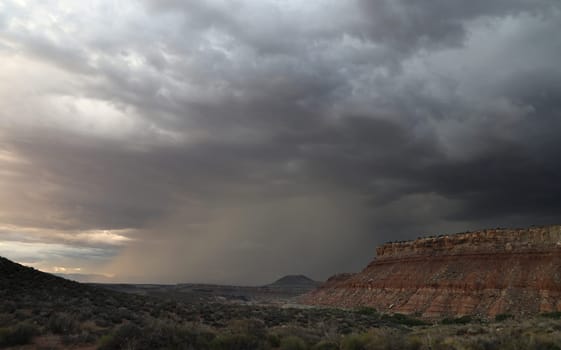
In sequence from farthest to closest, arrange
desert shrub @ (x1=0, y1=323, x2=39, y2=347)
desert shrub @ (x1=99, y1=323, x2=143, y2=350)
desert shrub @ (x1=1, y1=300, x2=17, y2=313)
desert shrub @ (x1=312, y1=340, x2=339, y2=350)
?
desert shrub @ (x1=1, y1=300, x2=17, y2=313) < desert shrub @ (x1=312, y1=340, x2=339, y2=350) < desert shrub @ (x1=0, y1=323, x2=39, y2=347) < desert shrub @ (x1=99, y1=323, x2=143, y2=350)

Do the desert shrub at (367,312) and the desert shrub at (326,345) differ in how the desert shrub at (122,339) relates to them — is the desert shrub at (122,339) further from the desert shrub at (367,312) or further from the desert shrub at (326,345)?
the desert shrub at (367,312)

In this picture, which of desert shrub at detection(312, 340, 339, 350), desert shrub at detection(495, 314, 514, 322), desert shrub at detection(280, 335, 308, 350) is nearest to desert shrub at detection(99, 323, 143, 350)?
desert shrub at detection(280, 335, 308, 350)

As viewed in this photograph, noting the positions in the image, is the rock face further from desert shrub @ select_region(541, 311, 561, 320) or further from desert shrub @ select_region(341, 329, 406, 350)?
desert shrub @ select_region(341, 329, 406, 350)

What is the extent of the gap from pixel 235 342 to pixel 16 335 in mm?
8167

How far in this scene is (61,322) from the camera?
19.5 m

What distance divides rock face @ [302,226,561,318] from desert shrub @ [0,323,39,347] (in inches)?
2285

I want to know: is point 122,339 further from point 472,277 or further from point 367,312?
point 472,277

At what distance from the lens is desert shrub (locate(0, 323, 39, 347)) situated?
15.5m

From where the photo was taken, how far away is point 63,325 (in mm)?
19109

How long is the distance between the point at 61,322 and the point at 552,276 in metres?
62.5

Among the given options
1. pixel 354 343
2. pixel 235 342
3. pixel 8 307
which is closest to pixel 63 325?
pixel 8 307

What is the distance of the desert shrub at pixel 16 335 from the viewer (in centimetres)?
1547

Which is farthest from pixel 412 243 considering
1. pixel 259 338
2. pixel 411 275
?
pixel 259 338

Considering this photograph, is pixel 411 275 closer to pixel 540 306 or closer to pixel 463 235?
pixel 463 235
